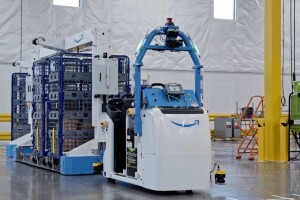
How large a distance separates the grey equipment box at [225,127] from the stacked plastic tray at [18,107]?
36.3 feet

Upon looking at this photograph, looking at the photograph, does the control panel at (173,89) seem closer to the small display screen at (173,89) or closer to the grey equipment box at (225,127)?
the small display screen at (173,89)

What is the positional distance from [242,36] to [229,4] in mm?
1614

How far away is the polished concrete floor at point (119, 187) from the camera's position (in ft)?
26.4

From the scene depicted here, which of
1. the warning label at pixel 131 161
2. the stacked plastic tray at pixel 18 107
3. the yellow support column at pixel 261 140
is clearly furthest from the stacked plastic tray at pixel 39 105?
the yellow support column at pixel 261 140

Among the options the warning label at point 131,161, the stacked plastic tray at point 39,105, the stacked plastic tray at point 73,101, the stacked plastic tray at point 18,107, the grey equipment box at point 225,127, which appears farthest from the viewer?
the grey equipment box at point 225,127

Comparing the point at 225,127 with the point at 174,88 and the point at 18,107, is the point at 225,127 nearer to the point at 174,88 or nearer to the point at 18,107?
the point at 18,107

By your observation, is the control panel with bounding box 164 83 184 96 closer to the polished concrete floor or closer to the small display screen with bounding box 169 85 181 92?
the small display screen with bounding box 169 85 181 92

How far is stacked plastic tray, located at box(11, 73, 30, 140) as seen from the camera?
14828mm

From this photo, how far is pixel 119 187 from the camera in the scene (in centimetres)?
895

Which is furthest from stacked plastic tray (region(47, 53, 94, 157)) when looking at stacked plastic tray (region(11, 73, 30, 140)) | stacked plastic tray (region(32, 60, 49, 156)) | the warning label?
stacked plastic tray (region(11, 73, 30, 140))

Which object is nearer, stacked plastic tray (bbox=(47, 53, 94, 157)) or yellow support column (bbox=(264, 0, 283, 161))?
stacked plastic tray (bbox=(47, 53, 94, 157))

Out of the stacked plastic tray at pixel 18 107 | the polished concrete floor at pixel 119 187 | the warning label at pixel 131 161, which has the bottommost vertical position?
the polished concrete floor at pixel 119 187

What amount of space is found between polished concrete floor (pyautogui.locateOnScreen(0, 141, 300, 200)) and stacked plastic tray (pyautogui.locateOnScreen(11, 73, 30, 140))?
3.02 metres

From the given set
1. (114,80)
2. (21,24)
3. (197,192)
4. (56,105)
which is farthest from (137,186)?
(21,24)
